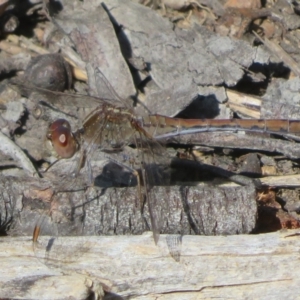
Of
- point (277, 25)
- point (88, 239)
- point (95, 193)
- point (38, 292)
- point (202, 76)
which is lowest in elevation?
point (38, 292)

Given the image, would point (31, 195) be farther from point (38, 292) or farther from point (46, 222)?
point (38, 292)

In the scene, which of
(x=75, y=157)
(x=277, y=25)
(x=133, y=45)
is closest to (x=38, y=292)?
(x=75, y=157)

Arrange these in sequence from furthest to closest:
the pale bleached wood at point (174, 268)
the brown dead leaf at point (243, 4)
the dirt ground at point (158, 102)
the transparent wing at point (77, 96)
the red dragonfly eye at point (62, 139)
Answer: the brown dead leaf at point (243, 4) < the transparent wing at point (77, 96) < the red dragonfly eye at point (62, 139) < the dirt ground at point (158, 102) < the pale bleached wood at point (174, 268)

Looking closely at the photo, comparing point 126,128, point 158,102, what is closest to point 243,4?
point 158,102

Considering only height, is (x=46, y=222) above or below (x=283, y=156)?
below

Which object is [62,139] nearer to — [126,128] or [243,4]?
[126,128]

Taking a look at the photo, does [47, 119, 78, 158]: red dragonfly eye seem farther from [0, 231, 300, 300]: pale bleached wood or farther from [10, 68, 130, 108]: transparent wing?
[0, 231, 300, 300]: pale bleached wood

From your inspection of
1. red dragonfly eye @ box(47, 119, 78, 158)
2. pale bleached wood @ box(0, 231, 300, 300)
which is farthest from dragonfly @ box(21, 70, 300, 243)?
pale bleached wood @ box(0, 231, 300, 300)

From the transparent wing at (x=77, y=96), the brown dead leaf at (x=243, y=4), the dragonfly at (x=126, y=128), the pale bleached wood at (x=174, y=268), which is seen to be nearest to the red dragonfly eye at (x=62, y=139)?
the dragonfly at (x=126, y=128)

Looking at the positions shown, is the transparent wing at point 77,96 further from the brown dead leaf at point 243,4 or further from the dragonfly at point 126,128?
the brown dead leaf at point 243,4
